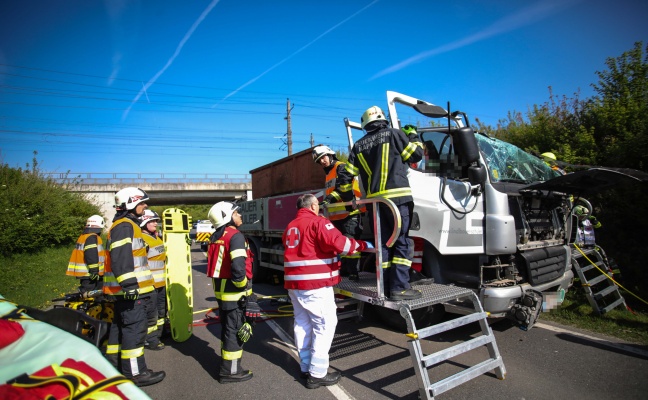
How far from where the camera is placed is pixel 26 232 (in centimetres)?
1398

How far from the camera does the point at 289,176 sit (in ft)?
26.1

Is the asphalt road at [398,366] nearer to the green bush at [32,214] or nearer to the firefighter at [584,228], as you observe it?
the firefighter at [584,228]

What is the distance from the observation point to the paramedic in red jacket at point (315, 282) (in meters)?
3.49

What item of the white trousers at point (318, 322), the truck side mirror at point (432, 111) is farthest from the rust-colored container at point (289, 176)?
the white trousers at point (318, 322)

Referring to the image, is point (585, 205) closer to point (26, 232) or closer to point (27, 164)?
point (26, 232)

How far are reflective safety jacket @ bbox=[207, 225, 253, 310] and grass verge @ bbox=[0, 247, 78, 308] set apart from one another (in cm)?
673

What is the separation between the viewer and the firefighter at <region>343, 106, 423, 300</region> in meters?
3.58

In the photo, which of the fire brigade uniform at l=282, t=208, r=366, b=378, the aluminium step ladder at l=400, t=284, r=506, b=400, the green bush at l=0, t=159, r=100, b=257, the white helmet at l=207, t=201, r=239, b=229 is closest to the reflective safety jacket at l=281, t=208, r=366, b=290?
the fire brigade uniform at l=282, t=208, r=366, b=378

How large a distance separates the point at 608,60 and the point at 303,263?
33.1 ft

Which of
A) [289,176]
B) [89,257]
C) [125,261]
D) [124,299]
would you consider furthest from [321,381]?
[289,176]

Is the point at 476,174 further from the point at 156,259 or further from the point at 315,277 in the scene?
the point at 156,259

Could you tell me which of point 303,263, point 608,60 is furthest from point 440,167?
point 608,60

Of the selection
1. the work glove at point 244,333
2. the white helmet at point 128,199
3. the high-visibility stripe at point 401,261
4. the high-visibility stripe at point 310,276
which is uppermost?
the white helmet at point 128,199

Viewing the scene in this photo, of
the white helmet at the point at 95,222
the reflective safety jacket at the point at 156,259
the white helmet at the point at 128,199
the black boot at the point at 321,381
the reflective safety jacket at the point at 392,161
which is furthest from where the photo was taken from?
the white helmet at the point at 95,222
